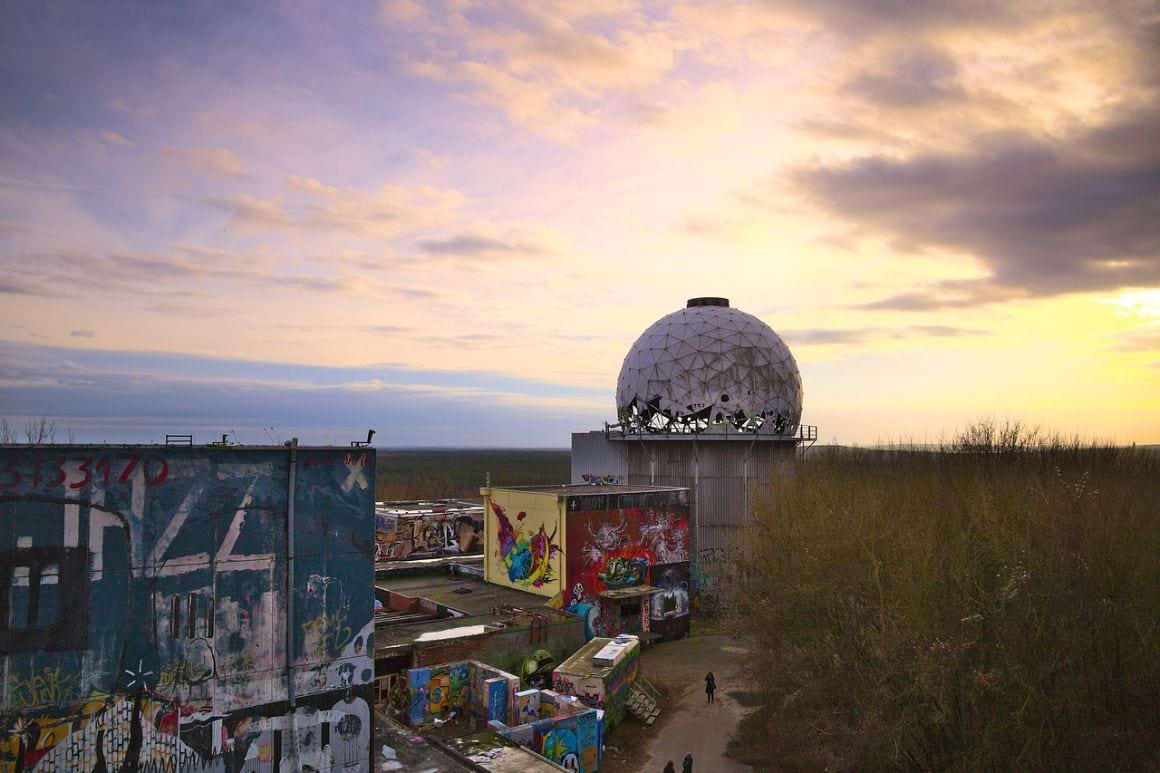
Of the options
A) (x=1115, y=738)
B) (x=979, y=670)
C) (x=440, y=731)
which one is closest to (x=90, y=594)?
(x=440, y=731)

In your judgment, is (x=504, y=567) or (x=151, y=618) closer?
(x=151, y=618)

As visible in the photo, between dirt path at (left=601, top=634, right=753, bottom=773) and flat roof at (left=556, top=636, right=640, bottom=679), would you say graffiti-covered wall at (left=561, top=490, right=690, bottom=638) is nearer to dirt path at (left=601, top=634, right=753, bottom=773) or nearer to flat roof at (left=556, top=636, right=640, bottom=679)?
dirt path at (left=601, top=634, right=753, bottom=773)

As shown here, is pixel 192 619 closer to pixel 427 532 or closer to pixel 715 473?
pixel 715 473

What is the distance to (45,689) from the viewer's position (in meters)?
12.7

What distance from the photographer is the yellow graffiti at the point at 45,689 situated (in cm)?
1249

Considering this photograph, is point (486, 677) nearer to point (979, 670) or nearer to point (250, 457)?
point (250, 457)

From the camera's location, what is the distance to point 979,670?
54.4 feet

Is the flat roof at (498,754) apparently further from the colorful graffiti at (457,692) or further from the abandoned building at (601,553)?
the abandoned building at (601,553)

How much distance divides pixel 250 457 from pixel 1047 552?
18.7 m

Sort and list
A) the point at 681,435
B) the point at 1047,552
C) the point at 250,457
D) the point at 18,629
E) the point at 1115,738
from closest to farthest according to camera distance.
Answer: the point at 18,629 < the point at 250,457 < the point at 1115,738 < the point at 1047,552 < the point at 681,435

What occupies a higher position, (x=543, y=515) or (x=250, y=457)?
(x=250, y=457)

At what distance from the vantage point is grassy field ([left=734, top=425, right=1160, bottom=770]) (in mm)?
A: 16797

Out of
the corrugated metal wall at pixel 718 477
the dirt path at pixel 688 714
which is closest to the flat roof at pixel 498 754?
the dirt path at pixel 688 714

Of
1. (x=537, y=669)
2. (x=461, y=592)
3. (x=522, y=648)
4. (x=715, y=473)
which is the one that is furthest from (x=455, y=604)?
(x=715, y=473)
